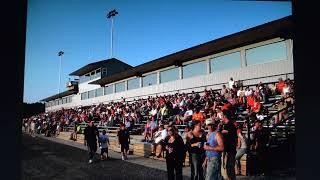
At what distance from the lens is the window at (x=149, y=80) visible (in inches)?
1224

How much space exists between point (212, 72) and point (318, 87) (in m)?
18.4

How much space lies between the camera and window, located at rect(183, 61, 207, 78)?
24475 mm

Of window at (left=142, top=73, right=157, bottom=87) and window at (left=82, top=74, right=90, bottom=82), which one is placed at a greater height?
window at (left=82, top=74, right=90, bottom=82)

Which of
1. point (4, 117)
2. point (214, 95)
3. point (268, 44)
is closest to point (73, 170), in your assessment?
point (214, 95)

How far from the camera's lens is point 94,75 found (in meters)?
50.1

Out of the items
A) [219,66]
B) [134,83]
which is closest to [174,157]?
[219,66]

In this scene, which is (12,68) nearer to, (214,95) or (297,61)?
(297,61)

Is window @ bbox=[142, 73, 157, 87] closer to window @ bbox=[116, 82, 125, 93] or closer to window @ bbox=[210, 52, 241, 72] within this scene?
window @ bbox=[116, 82, 125, 93]

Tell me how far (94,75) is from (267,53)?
34.3 metres

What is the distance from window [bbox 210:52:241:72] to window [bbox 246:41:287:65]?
2.95 feet

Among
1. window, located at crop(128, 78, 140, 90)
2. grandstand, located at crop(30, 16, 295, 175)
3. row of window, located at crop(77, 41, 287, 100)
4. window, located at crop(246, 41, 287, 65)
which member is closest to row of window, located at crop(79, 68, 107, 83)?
grandstand, located at crop(30, 16, 295, 175)

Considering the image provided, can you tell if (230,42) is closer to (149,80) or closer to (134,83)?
(149,80)

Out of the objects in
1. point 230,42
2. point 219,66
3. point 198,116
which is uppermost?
point 230,42

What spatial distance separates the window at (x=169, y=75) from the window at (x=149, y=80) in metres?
1.23
